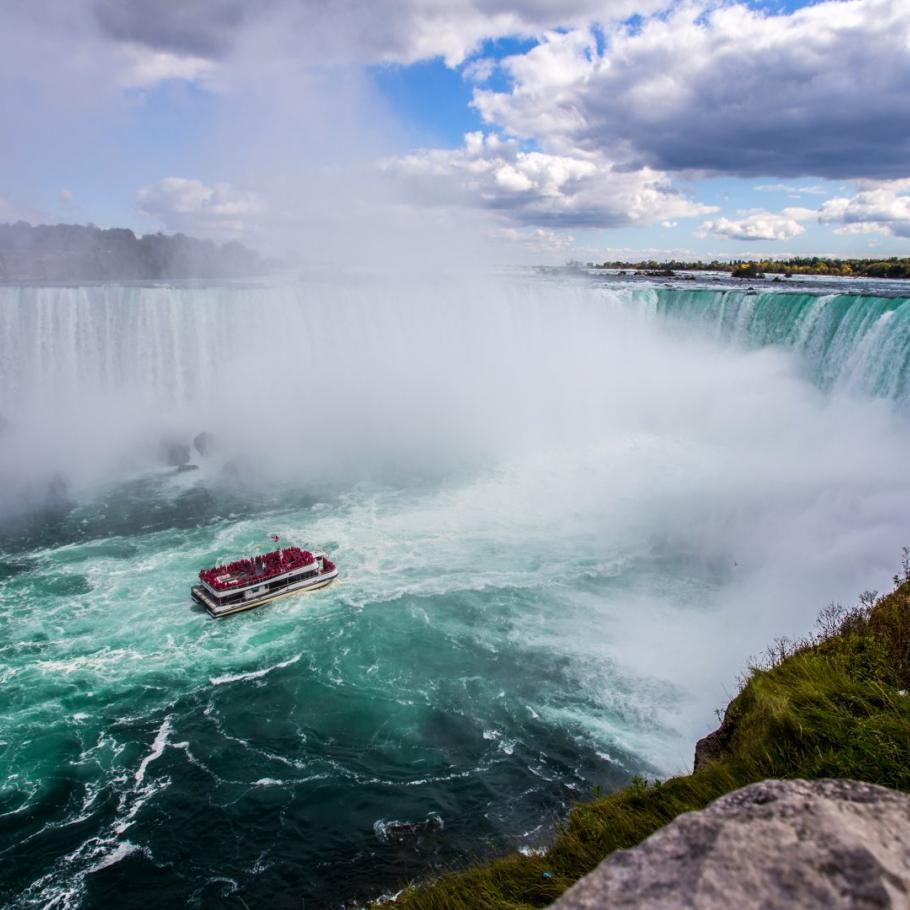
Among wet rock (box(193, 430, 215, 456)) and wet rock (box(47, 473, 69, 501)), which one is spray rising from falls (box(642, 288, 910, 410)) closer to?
wet rock (box(193, 430, 215, 456))

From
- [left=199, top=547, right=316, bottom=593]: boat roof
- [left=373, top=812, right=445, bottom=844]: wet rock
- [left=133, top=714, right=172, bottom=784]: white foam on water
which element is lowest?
[left=133, top=714, right=172, bottom=784]: white foam on water

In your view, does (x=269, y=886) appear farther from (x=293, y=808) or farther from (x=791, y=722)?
(x=791, y=722)

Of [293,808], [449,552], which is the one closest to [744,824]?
[293,808]

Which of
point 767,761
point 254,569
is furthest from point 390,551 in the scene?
point 767,761

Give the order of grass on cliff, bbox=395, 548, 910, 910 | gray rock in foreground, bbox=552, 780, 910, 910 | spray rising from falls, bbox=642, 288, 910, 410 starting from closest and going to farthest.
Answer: gray rock in foreground, bbox=552, 780, 910, 910 < grass on cliff, bbox=395, 548, 910, 910 < spray rising from falls, bbox=642, 288, 910, 410

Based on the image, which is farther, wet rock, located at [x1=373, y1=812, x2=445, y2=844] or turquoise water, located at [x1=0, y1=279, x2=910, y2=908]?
turquoise water, located at [x1=0, y1=279, x2=910, y2=908]

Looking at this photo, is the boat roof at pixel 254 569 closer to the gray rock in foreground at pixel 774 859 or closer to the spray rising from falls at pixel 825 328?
the gray rock in foreground at pixel 774 859

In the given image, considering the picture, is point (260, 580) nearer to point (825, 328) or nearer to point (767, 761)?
point (767, 761)

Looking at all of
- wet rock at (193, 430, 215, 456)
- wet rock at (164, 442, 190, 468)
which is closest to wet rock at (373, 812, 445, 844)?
wet rock at (164, 442, 190, 468)
